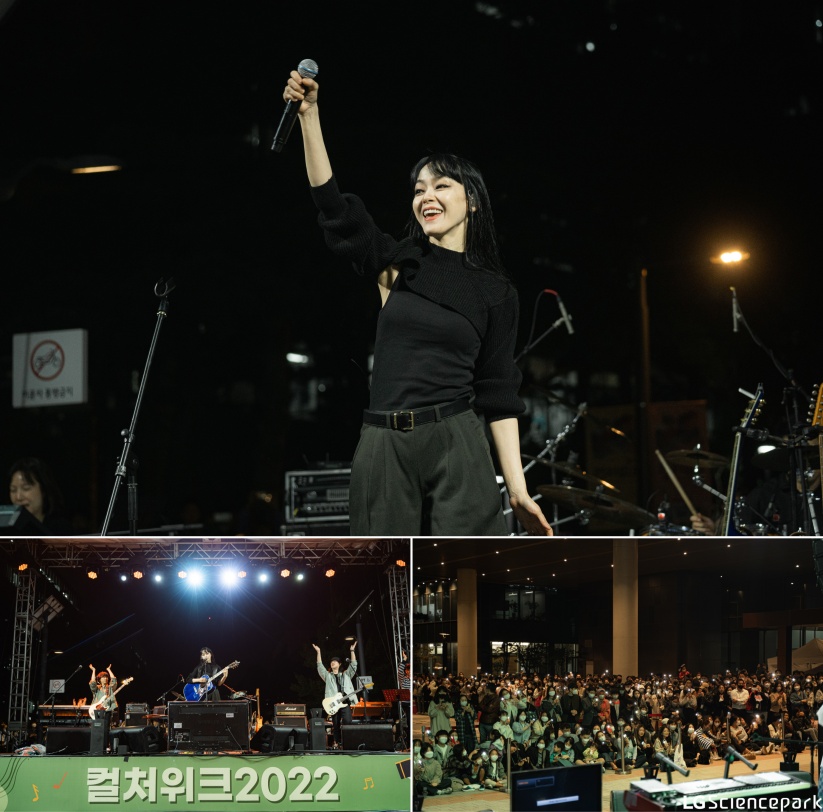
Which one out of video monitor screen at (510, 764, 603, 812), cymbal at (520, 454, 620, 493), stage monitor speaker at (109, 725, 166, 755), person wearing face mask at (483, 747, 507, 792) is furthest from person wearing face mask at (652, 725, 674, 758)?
cymbal at (520, 454, 620, 493)

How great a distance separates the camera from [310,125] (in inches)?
110

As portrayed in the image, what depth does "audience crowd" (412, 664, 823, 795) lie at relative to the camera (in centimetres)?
252

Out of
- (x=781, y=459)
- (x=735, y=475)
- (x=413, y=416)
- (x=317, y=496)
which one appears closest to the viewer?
(x=413, y=416)

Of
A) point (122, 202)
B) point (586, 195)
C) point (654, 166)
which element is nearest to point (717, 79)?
point (654, 166)

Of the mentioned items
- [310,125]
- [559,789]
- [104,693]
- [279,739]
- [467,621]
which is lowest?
[559,789]

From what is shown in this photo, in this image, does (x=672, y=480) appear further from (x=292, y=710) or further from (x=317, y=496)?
(x=292, y=710)

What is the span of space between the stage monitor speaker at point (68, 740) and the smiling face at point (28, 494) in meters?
2.70

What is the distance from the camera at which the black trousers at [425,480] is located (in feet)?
8.73

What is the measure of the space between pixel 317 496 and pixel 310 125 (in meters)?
3.16

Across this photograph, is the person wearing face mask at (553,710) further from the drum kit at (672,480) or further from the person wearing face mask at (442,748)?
the drum kit at (672,480)

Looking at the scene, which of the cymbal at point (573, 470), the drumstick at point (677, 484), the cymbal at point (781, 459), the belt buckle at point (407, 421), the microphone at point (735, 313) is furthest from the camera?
the drumstick at point (677, 484)

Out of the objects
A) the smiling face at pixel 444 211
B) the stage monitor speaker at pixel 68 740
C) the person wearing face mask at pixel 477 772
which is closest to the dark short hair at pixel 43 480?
the stage monitor speaker at pixel 68 740

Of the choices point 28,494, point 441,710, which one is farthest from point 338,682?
point 28,494

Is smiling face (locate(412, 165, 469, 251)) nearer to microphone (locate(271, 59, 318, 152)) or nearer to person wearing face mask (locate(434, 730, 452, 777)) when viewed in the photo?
microphone (locate(271, 59, 318, 152))
